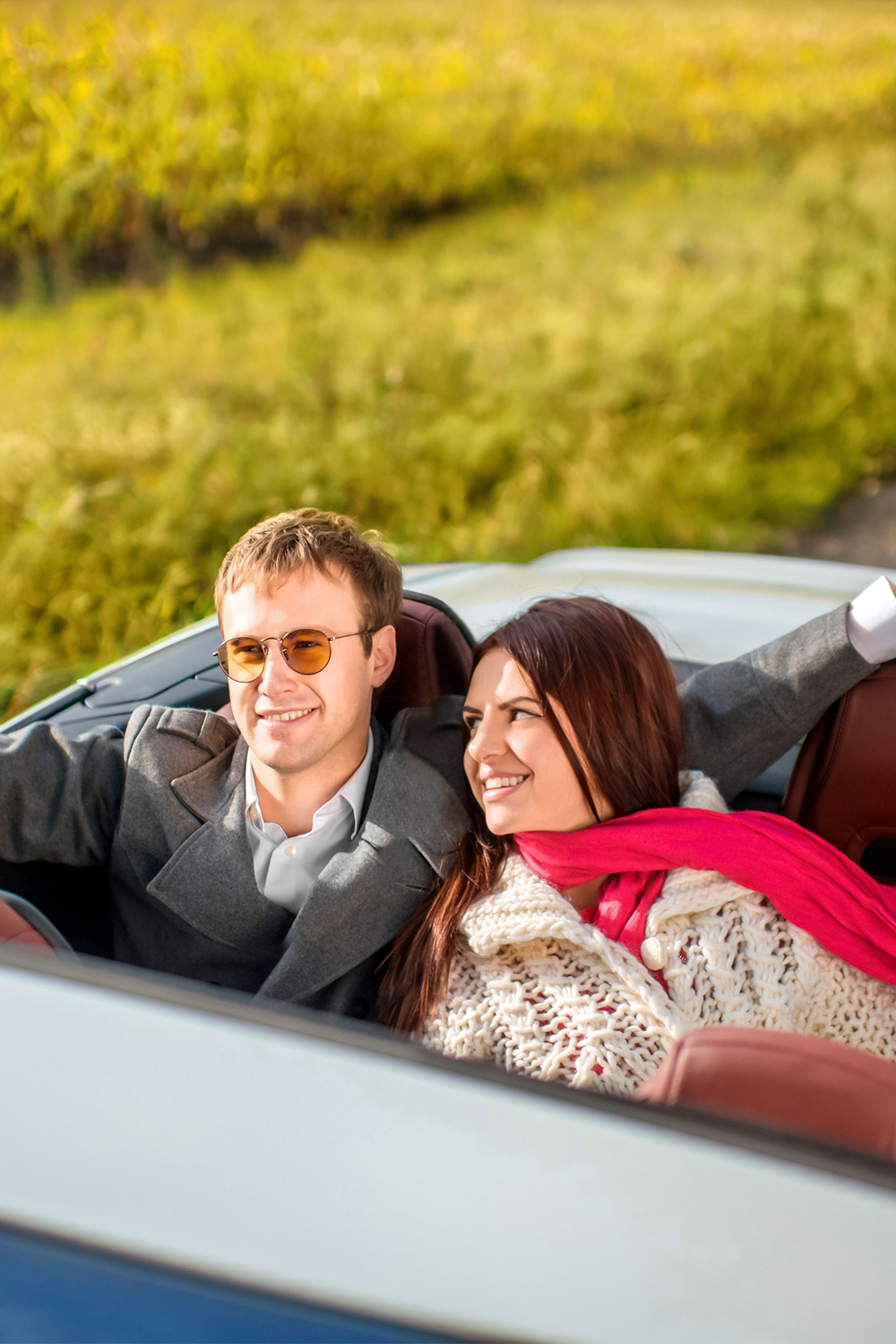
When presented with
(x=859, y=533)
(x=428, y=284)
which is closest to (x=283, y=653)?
(x=859, y=533)

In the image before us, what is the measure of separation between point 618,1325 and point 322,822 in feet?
3.83

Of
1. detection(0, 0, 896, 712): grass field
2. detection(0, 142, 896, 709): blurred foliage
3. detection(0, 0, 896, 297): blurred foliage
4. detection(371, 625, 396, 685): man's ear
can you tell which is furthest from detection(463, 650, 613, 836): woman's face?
detection(0, 0, 896, 297): blurred foliage

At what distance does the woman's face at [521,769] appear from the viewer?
71.0 inches

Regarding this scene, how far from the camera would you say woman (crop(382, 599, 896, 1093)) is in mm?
1616

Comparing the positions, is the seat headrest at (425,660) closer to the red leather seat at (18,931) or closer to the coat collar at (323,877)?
the coat collar at (323,877)

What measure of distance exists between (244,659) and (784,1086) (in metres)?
1.10

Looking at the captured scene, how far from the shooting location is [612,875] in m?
1.83

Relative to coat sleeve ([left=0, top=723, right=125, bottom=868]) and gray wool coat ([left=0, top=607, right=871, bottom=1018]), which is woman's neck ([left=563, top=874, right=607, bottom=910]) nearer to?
gray wool coat ([left=0, top=607, right=871, bottom=1018])

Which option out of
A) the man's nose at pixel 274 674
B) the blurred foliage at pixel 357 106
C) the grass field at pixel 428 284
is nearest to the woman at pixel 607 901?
the man's nose at pixel 274 674

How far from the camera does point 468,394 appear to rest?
703cm

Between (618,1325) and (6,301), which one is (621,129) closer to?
(6,301)

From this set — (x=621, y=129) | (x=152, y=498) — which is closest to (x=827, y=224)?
(x=621, y=129)

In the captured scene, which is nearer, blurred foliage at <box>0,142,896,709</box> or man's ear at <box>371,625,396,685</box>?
man's ear at <box>371,625,396,685</box>

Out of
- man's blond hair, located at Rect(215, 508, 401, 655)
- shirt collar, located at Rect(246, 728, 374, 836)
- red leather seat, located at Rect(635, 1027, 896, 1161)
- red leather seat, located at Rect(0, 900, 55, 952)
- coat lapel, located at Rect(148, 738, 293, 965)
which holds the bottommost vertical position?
coat lapel, located at Rect(148, 738, 293, 965)
